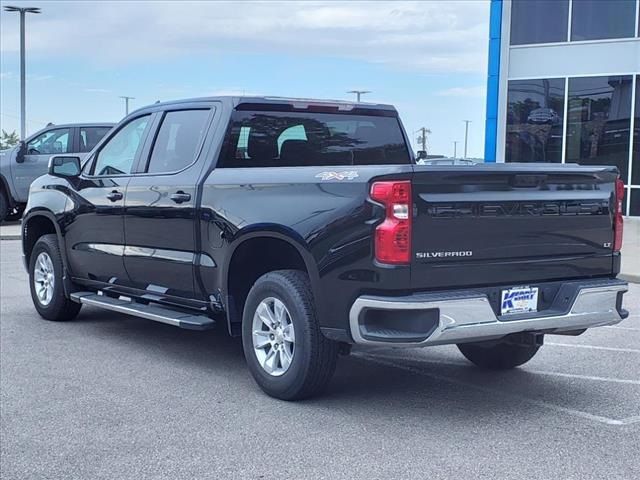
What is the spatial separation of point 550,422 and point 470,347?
1.30 meters

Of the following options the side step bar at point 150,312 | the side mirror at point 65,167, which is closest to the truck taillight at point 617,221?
the side step bar at point 150,312

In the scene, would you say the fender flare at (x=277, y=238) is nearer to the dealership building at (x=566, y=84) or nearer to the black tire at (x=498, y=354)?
the black tire at (x=498, y=354)

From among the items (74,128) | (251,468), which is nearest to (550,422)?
(251,468)

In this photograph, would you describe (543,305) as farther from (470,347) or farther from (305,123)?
(305,123)

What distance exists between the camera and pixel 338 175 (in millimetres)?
4996

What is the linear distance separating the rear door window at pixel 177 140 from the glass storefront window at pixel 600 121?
52.8ft

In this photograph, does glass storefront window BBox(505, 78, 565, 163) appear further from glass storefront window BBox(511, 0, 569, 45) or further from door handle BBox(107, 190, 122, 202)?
door handle BBox(107, 190, 122, 202)

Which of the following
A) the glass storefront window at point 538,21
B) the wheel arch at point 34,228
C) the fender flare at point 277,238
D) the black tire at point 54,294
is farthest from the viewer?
the glass storefront window at point 538,21

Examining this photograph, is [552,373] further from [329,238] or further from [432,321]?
[329,238]

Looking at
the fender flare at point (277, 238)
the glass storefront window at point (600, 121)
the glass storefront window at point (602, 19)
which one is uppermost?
the glass storefront window at point (602, 19)

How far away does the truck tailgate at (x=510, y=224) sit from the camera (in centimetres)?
472

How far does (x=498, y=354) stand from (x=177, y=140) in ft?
9.57

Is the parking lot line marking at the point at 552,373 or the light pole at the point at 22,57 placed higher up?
the light pole at the point at 22,57

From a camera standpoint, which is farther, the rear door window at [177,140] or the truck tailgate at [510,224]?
the rear door window at [177,140]
